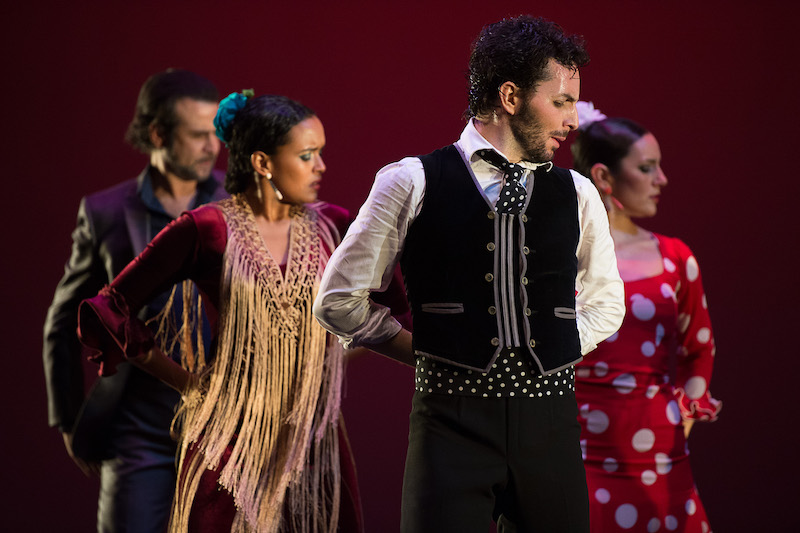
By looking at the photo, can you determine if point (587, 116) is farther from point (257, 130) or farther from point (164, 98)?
point (164, 98)

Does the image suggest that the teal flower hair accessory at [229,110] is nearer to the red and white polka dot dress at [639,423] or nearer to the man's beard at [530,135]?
the man's beard at [530,135]

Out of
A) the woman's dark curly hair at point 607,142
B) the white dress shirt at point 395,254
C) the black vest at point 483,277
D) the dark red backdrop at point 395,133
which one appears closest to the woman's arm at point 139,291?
the white dress shirt at point 395,254

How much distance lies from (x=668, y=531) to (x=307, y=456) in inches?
42.4

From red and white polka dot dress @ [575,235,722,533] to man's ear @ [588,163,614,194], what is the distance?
0.30 metres

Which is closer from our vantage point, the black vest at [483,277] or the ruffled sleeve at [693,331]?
the black vest at [483,277]

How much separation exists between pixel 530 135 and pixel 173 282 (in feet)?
3.69

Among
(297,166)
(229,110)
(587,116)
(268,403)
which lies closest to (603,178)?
(587,116)

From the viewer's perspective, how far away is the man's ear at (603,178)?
2.98 metres

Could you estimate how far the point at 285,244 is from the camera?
2543 mm

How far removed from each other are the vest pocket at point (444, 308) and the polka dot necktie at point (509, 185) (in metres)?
0.20

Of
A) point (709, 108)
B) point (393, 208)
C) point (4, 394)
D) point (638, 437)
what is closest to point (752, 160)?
point (709, 108)

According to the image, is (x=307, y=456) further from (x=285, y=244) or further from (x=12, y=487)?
(x=12, y=487)

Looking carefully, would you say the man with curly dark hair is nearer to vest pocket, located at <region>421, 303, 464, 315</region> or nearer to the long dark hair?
vest pocket, located at <region>421, 303, 464, 315</region>

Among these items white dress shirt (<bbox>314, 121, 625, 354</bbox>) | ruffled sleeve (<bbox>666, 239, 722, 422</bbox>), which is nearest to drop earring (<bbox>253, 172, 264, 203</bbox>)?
white dress shirt (<bbox>314, 121, 625, 354</bbox>)
